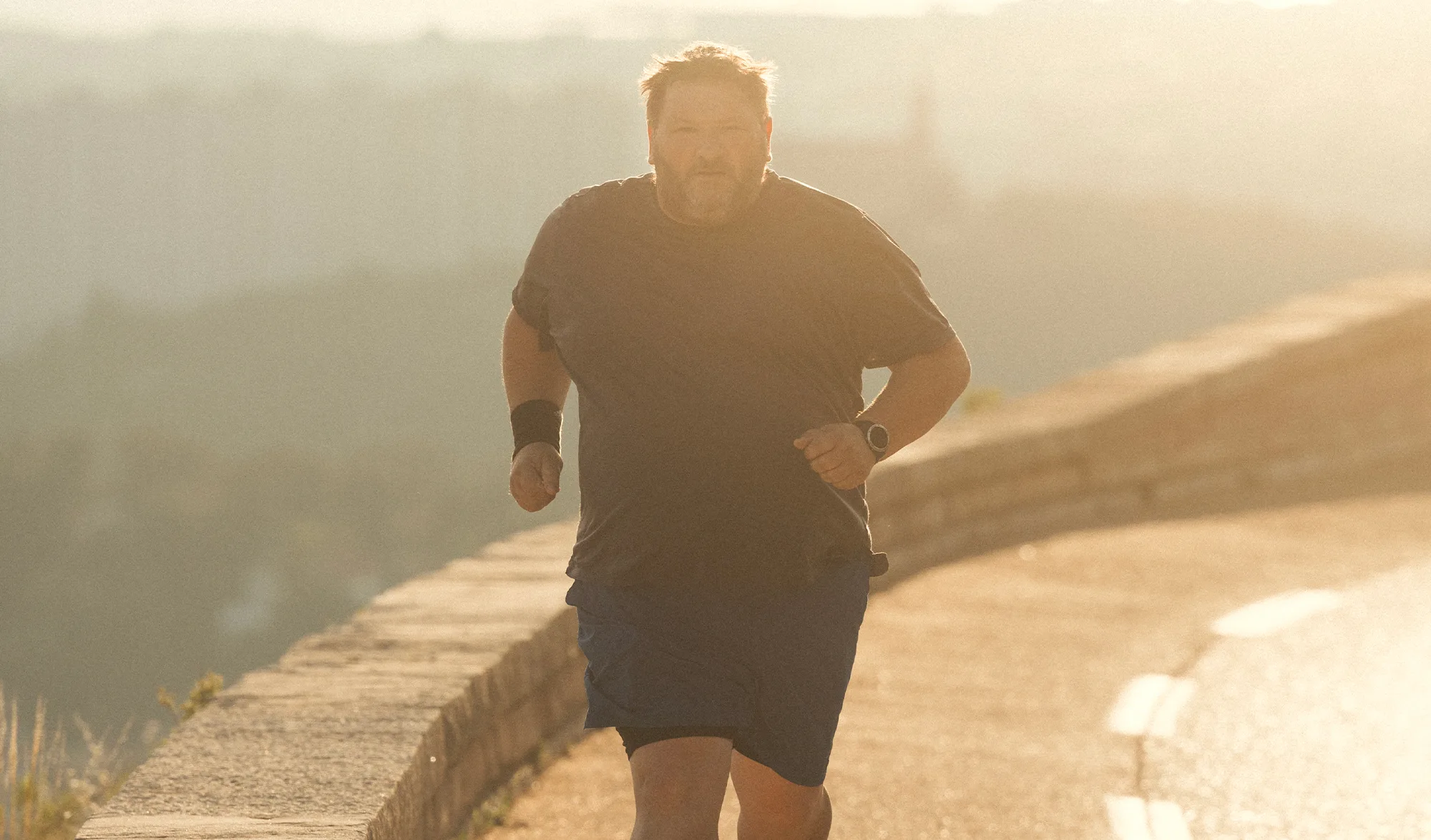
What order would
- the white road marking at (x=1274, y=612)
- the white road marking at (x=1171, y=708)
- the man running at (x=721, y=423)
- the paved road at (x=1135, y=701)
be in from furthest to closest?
the white road marking at (x=1274, y=612) < the white road marking at (x=1171, y=708) < the paved road at (x=1135, y=701) < the man running at (x=721, y=423)

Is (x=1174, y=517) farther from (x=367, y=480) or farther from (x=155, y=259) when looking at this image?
(x=155, y=259)

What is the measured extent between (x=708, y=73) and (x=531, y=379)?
70cm

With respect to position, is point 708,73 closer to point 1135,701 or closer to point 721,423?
point 721,423

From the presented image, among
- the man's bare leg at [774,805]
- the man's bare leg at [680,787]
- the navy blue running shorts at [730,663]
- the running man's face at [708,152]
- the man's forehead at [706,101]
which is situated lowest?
the man's bare leg at [774,805]

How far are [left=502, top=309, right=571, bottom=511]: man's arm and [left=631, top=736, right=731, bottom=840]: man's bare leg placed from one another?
0.54 metres

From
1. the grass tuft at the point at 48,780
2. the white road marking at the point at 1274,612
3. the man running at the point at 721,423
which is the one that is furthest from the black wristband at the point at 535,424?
the white road marking at the point at 1274,612

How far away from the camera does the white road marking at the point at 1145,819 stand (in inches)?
185

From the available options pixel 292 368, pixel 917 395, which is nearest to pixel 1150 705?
pixel 917 395

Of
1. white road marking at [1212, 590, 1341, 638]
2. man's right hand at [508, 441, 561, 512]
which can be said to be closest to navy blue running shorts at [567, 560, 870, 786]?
man's right hand at [508, 441, 561, 512]

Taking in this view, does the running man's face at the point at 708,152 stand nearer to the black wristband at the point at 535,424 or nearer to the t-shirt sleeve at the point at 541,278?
the t-shirt sleeve at the point at 541,278

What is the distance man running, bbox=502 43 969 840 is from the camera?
2.99m

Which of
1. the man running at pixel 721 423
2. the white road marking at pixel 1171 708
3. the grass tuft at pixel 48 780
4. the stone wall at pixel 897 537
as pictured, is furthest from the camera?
the white road marking at pixel 1171 708

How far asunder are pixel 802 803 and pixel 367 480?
159m

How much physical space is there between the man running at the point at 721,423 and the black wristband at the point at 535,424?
0.40 ft
